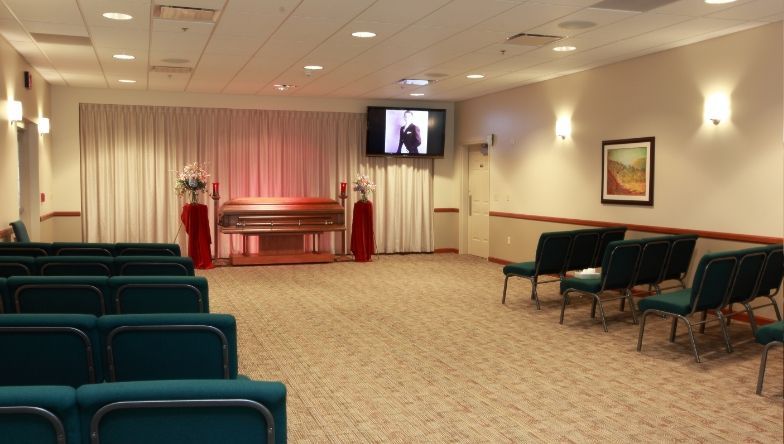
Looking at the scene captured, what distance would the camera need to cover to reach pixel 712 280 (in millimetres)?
5613

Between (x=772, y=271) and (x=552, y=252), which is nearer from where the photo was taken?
(x=772, y=271)

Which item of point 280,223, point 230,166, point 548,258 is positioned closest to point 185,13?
point 548,258

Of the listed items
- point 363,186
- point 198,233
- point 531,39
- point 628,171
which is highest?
point 531,39

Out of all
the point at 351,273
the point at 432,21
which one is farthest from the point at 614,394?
the point at 351,273

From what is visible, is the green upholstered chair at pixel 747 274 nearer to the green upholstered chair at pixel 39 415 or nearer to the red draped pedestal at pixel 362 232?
the green upholstered chair at pixel 39 415

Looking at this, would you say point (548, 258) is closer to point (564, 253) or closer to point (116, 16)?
point (564, 253)

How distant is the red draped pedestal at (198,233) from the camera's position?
1169cm

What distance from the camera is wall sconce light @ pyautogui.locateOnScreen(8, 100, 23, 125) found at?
8.13m

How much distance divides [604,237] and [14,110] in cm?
713

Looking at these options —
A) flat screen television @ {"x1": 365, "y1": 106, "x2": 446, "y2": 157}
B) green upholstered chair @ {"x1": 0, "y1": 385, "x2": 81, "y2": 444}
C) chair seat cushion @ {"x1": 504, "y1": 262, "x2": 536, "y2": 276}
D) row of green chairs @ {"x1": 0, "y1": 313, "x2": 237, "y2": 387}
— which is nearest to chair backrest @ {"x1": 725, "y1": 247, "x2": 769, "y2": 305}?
chair seat cushion @ {"x1": 504, "y1": 262, "x2": 536, "y2": 276}

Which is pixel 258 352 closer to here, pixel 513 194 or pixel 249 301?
pixel 249 301

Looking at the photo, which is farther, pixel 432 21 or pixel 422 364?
pixel 432 21

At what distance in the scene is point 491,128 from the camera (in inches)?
490

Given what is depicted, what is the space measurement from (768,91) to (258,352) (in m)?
5.55
